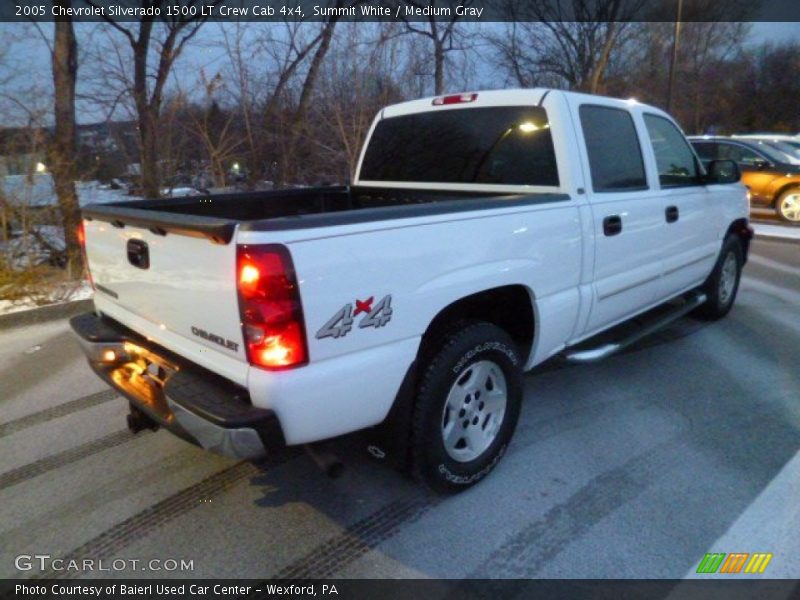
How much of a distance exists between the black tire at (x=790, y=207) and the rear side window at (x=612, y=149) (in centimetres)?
1007

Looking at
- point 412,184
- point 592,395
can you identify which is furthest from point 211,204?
point 592,395

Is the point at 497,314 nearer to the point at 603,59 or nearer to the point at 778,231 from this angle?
the point at 778,231

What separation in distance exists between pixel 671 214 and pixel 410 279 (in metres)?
2.66

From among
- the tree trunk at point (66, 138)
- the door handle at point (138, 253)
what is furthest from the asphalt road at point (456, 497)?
the tree trunk at point (66, 138)

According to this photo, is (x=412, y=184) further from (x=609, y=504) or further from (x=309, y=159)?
(x=309, y=159)

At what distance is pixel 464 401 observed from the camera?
9.54ft

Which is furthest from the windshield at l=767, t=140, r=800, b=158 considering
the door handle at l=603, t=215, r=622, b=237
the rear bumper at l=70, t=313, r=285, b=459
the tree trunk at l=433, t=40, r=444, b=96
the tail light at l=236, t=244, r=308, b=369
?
the rear bumper at l=70, t=313, r=285, b=459

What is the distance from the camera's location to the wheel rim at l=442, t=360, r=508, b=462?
2846mm

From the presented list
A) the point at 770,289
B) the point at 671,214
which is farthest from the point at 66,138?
the point at 770,289

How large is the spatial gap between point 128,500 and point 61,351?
2.69m

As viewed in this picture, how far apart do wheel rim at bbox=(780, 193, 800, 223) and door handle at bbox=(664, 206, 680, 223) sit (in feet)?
31.7

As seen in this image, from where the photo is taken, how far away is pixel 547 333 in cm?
328

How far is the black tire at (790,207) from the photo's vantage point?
38.8ft

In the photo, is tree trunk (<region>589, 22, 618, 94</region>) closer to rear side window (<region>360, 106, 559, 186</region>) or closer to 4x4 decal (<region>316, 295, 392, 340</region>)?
rear side window (<region>360, 106, 559, 186</region>)
